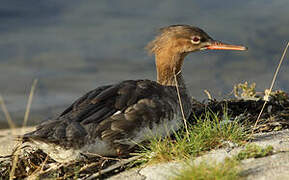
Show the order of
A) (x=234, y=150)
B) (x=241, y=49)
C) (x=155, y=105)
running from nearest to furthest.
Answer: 1. (x=234, y=150)
2. (x=155, y=105)
3. (x=241, y=49)

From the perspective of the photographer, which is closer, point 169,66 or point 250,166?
point 250,166

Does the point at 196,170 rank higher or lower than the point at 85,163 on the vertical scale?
higher

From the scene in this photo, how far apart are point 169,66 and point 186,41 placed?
19.4 inches

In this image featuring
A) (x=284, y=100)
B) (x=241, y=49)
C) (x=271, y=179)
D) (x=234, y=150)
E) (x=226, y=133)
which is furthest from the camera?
(x=284, y=100)

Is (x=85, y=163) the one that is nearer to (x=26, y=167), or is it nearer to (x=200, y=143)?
(x=26, y=167)

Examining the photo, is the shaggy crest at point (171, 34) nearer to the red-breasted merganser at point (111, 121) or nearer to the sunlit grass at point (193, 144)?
the red-breasted merganser at point (111, 121)

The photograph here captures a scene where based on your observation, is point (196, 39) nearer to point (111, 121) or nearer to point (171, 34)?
point (171, 34)

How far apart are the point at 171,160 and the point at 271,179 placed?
124 centimetres

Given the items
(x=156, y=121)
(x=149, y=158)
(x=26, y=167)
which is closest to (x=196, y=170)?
(x=149, y=158)

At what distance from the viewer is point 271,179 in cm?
363

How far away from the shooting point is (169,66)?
6.50 metres

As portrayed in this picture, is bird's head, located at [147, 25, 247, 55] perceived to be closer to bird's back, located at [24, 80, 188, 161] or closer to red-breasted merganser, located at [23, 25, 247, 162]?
red-breasted merganser, located at [23, 25, 247, 162]

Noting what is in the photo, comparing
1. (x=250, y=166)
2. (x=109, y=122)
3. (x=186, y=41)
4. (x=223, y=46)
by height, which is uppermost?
(x=186, y=41)

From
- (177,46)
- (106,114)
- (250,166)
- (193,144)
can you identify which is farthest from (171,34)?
(250,166)
